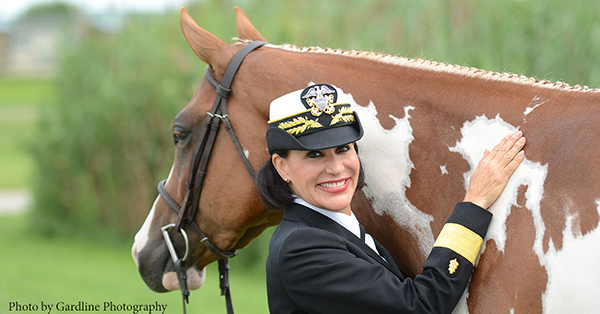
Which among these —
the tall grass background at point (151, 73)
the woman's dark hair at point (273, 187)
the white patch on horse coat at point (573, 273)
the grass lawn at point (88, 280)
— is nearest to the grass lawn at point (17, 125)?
the tall grass background at point (151, 73)

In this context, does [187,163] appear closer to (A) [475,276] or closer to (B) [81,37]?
(A) [475,276]

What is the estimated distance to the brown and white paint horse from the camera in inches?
68.2

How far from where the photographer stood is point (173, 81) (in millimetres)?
8016

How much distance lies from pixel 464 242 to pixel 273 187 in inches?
28.2

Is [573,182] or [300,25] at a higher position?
[300,25]

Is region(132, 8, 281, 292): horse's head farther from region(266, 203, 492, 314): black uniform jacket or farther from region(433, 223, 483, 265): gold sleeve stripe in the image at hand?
region(433, 223, 483, 265): gold sleeve stripe

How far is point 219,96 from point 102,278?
575 centimetres

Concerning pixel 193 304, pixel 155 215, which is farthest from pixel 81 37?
pixel 155 215

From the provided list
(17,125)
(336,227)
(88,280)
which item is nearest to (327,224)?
(336,227)

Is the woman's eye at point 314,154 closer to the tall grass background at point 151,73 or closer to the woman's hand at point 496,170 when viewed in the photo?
the woman's hand at point 496,170

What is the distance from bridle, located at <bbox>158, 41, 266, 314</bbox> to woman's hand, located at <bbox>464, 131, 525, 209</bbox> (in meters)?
0.96

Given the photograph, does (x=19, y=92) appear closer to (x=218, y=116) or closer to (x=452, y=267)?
(x=218, y=116)

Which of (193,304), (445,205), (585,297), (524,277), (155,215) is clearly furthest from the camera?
(193,304)

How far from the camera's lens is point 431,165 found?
2.11 meters
